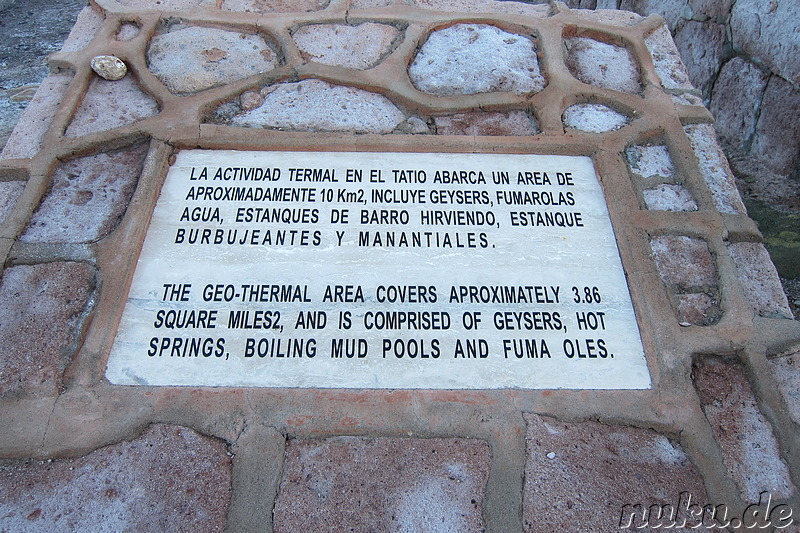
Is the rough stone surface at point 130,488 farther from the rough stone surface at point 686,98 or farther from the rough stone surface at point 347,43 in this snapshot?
the rough stone surface at point 686,98

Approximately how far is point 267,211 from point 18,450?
2.93ft

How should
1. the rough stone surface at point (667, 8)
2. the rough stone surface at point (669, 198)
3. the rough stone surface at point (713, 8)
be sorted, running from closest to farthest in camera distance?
1. the rough stone surface at point (669, 198)
2. the rough stone surface at point (713, 8)
3. the rough stone surface at point (667, 8)

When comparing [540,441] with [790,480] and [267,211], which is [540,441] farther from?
[267,211]

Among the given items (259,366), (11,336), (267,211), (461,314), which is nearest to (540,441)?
(461,314)

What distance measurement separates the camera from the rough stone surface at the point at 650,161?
1986 mm

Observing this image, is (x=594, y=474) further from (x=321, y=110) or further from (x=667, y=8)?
(x=667, y=8)

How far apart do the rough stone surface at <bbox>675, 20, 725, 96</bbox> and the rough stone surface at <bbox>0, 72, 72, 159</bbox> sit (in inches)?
123

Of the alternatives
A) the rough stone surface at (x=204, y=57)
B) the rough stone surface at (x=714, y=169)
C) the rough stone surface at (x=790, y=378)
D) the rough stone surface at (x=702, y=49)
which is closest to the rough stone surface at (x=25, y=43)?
the rough stone surface at (x=204, y=57)

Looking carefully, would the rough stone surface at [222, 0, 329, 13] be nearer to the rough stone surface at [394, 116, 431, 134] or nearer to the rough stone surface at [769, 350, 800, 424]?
the rough stone surface at [394, 116, 431, 134]

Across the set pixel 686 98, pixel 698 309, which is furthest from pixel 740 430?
pixel 686 98

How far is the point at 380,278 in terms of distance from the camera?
167 centimetres

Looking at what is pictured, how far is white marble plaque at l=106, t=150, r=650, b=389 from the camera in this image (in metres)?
1.51

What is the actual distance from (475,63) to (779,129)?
155cm

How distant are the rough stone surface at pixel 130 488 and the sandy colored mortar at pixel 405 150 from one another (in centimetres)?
1
